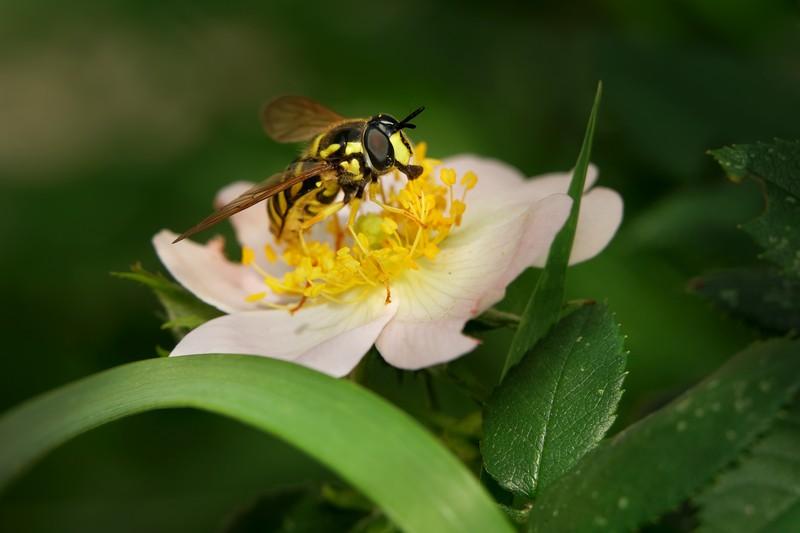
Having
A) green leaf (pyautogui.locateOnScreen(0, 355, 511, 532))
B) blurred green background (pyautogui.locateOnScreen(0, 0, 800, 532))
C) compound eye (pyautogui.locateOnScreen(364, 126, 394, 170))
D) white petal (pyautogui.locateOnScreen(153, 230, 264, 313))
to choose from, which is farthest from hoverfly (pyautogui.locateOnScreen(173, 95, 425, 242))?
blurred green background (pyautogui.locateOnScreen(0, 0, 800, 532))

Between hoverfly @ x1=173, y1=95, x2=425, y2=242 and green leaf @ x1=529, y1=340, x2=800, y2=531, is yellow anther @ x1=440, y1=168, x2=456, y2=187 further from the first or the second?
green leaf @ x1=529, y1=340, x2=800, y2=531

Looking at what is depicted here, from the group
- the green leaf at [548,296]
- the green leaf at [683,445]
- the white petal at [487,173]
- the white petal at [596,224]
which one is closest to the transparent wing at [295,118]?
the white petal at [487,173]

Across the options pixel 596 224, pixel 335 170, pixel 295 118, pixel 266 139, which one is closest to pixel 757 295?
pixel 596 224

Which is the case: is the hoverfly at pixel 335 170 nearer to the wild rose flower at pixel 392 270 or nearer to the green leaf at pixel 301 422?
the wild rose flower at pixel 392 270

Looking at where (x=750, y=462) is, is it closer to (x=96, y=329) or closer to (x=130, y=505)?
(x=130, y=505)

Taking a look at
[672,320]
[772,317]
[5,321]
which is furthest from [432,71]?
[772,317]

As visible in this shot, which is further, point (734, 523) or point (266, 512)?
point (266, 512)

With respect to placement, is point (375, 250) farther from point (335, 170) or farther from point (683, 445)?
point (683, 445)
